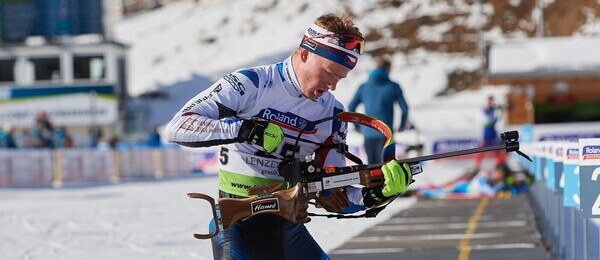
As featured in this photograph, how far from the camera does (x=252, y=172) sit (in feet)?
17.7

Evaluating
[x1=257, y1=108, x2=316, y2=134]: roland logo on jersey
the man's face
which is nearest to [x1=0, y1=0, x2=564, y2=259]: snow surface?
the man's face

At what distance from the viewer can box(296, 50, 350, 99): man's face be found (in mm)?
5156

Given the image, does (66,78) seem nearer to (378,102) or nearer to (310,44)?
(378,102)

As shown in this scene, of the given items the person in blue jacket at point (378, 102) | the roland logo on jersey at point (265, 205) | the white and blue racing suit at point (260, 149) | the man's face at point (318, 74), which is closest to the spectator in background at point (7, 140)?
the person in blue jacket at point (378, 102)

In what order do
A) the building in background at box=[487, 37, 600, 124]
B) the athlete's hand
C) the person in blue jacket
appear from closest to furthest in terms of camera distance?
1. the athlete's hand
2. the person in blue jacket
3. the building in background at box=[487, 37, 600, 124]

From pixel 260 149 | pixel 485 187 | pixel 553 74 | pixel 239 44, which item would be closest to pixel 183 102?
pixel 239 44

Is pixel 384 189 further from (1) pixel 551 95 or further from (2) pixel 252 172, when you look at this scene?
(1) pixel 551 95

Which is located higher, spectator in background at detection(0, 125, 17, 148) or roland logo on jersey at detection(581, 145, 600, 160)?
roland logo on jersey at detection(581, 145, 600, 160)

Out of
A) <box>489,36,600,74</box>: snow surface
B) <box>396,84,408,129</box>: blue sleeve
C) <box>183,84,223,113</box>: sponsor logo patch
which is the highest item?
A: <box>489,36,600,74</box>: snow surface

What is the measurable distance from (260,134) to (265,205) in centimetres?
36

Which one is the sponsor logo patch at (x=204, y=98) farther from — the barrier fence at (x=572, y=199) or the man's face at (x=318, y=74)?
the barrier fence at (x=572, y=199)

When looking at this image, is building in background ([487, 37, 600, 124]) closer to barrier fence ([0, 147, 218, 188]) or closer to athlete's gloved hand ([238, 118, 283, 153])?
barrier fence ([0, 147, 218, 188])

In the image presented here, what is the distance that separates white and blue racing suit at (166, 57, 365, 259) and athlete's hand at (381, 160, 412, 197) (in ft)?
1.10

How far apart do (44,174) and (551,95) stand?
19.9m
